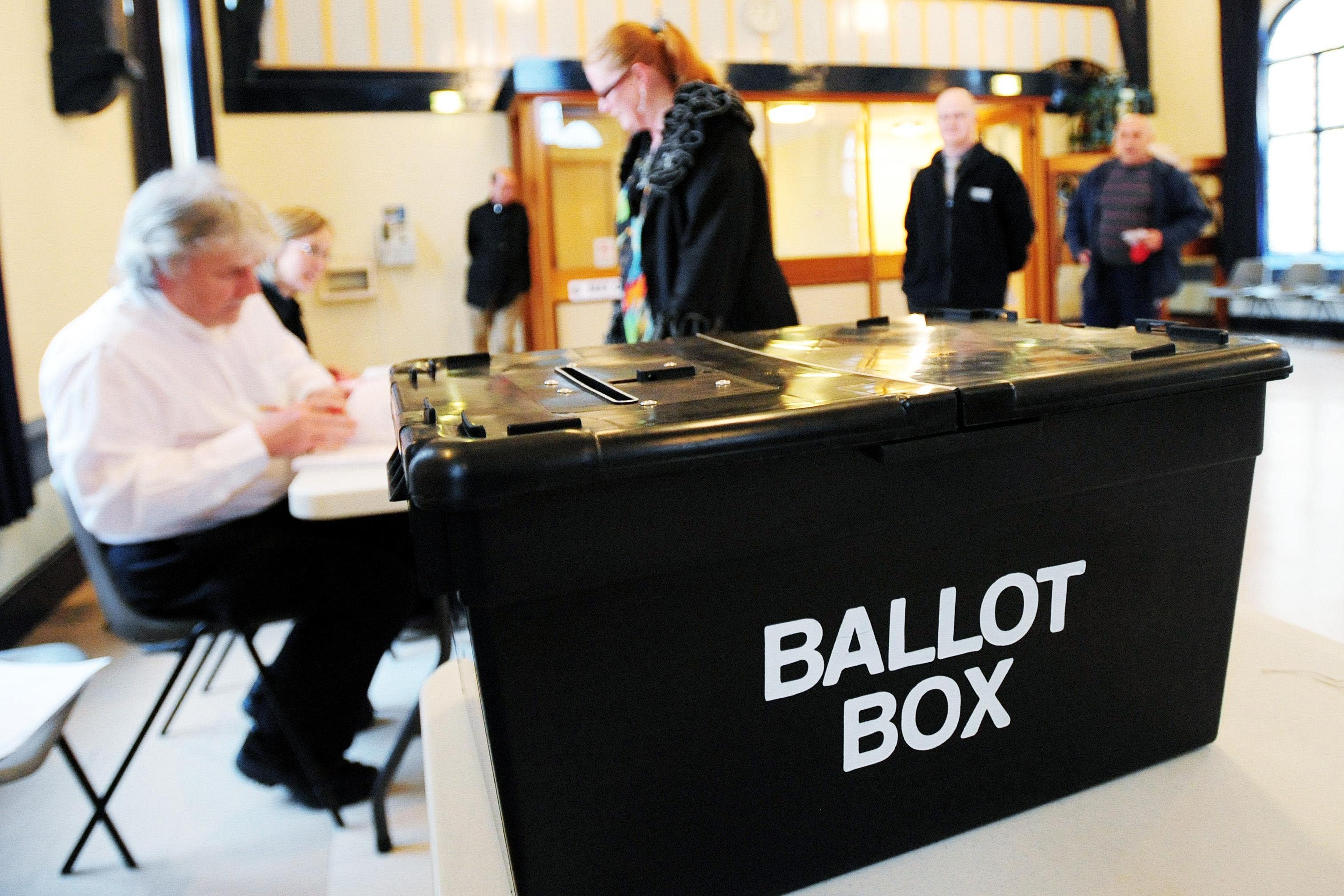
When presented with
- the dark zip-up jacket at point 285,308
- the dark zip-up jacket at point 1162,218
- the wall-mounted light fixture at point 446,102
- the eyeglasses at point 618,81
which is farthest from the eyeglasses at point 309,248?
the wall-mounted light fixture at point 446,102

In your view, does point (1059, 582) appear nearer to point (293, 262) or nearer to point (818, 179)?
point (293, 262)

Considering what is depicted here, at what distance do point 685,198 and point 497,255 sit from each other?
4.54m

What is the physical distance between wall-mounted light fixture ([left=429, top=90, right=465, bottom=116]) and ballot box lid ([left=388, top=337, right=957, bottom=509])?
6.60 metres

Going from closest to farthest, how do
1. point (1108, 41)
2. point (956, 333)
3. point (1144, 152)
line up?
1. point (956, 333)
2. point (1144, 152)
3. point (1108, 41)

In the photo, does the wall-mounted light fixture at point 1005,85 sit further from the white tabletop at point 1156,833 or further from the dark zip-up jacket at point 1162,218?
the white tabletop at point 1156,833

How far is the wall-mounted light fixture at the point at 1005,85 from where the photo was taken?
7469 millimetres

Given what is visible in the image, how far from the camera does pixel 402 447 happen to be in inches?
23.0

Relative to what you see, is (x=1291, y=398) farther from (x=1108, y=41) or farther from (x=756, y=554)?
(x=756, y=554)

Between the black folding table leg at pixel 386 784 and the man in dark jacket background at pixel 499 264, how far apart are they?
4.89 metres

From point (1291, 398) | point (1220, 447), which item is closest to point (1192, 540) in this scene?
point (1220, 447)

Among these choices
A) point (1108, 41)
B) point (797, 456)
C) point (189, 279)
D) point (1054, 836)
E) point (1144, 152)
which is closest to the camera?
point (797, 456)

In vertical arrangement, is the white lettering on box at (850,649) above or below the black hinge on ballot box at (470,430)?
below

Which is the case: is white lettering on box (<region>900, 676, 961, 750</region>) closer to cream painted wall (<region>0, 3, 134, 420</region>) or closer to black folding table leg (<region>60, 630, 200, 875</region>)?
black folding table leg (<region>60, 630, 200, 875</region>)

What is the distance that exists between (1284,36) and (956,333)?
1030 centimetres
